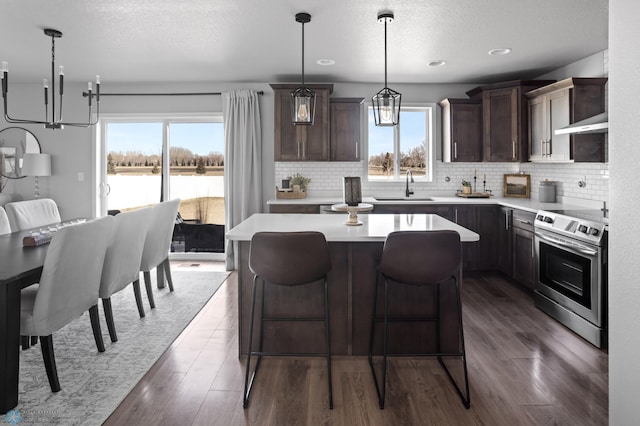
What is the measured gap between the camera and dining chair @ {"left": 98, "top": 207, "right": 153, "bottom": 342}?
10.5ft

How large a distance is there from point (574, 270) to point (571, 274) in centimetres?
6

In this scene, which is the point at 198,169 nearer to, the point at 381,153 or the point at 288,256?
the point at 381,153

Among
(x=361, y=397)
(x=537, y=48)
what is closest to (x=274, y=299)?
(x=361, y=397)

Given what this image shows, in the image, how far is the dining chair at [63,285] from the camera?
241 centimetres

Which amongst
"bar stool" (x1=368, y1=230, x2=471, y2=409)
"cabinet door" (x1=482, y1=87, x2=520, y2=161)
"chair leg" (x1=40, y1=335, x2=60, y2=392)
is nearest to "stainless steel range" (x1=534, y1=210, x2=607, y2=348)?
"bar stool" (x1=368, y1=230, x2=471, y2=409)

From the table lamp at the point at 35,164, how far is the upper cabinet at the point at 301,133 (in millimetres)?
3018

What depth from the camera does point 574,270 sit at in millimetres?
3434

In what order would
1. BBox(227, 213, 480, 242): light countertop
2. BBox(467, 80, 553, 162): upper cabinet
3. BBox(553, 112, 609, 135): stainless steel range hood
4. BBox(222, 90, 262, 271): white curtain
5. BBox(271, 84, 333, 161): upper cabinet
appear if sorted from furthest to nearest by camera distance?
BBox(222, 90, 262, 271): white curtain, BBox(271, 84, 333, 161): upper cabinet, BBox(467, 80, 553, 162): upper cabinet, BBox(553, 112, 609, 135): stainless steel range hood, BBox(227, 213, 480, 242): light countertop

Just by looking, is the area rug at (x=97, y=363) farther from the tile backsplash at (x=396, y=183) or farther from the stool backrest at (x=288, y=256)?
the tile backsplash at (x=396, y=183)

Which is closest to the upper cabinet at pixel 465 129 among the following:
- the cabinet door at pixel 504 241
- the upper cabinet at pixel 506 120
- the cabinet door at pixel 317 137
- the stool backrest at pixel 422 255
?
the upper cabinet at pixel 506 120

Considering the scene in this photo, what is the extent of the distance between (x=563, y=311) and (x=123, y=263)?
11.5 feet

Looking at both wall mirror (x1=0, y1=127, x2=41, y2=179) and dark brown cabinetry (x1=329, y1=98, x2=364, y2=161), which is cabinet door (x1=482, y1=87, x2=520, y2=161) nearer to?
dark brown cabinetry (x1=329, y1=98, x2=364, y2=161)

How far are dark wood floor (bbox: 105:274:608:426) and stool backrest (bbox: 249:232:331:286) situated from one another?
26.5 inches

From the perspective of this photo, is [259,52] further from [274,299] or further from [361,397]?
[361,397]
